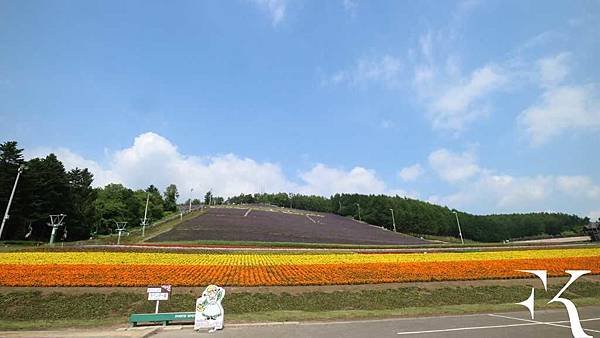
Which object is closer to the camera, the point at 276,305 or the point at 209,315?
the point at 209,315

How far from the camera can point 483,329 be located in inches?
505

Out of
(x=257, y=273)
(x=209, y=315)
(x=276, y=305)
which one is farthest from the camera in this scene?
(x=257, y=273)

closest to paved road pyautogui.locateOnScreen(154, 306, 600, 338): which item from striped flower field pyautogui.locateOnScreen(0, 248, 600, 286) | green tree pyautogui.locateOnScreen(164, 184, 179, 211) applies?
striped flower field pyautogui.locateOnScreen(0, 248, 600, 286)

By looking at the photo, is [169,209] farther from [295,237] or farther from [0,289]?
[0,289]

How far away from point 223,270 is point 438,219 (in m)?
137

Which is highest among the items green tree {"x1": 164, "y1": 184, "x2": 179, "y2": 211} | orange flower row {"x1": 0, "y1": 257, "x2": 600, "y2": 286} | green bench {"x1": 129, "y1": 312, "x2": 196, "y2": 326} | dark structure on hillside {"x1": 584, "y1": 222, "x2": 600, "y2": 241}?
green tree {"x1": 164, "y1": 184, "x2": 179, "y2": 211}

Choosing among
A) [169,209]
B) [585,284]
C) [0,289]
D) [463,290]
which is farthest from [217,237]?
[169,209]

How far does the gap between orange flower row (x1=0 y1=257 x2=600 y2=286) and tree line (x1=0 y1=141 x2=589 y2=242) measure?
164ft

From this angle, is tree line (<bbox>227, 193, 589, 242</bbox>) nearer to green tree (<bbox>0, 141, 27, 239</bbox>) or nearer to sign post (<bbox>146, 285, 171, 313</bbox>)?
green tree (<bbox>0, 141, 27, 239</bbox>)

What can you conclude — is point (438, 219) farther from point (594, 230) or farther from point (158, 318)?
point (158, 318)

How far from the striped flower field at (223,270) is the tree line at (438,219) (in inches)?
4008

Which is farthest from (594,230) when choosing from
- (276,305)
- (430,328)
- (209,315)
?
(209,315)

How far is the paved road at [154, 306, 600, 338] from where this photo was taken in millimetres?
12094

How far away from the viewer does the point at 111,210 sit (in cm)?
10262
